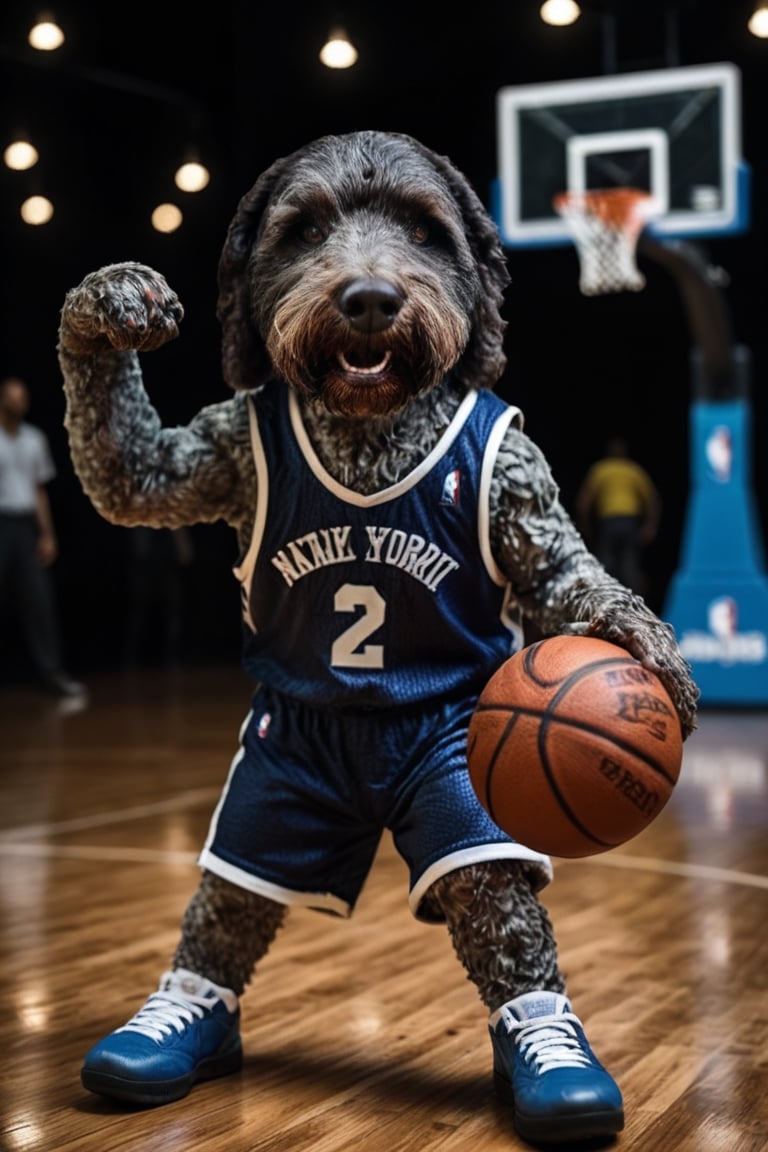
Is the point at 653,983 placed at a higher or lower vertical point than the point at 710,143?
lower

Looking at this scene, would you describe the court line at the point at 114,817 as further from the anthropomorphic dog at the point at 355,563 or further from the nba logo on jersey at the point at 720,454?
the nba logo on jersey at the point at 720,454

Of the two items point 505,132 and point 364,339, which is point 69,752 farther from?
point 364,339

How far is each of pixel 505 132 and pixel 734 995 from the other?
6032 mm

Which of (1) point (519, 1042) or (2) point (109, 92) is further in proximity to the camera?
(2) point (109, 92)

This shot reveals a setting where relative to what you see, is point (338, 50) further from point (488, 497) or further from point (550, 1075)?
point (550, 1075)

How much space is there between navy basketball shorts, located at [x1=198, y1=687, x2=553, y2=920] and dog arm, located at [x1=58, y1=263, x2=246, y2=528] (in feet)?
1.03

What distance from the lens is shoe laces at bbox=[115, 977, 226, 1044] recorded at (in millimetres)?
2104

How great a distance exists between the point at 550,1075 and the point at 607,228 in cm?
626

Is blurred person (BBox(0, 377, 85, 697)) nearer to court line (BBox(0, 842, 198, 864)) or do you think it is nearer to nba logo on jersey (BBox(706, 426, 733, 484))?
nba logo on jersey (BBox(706, 426, 733, 484))

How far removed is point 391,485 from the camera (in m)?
2.11

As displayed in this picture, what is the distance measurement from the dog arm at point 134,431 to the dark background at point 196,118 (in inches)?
255

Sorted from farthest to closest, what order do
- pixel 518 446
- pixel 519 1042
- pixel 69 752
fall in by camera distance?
pixel 69 752
pixel 518 446
pixel 519 1042

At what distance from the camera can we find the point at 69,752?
6207 mm

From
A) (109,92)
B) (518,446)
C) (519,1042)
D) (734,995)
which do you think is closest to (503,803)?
(519,1042)
